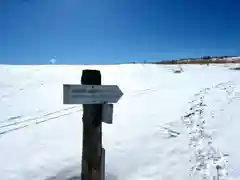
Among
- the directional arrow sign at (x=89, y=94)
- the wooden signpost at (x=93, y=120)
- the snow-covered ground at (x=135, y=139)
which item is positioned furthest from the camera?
the snow-covered ground at (x=135, y=139)

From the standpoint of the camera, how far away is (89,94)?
101 inches

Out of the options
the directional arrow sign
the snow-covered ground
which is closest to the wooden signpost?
the directional arrow sign

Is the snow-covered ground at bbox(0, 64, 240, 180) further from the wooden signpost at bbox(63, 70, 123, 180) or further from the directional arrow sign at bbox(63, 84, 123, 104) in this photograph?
the directional arrow sign at bbox(63, 84, 123, 104)

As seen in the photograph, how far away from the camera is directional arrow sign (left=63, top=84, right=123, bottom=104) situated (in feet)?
8.17

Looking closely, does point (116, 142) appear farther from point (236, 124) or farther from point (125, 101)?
point (125, 101)

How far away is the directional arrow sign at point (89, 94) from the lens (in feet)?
8.17

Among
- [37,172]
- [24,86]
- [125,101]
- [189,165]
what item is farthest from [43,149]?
[24,86]

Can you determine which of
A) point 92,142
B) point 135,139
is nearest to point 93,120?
point 92,142

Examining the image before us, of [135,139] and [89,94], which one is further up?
[89,94]

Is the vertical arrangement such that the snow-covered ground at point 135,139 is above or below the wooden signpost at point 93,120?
below

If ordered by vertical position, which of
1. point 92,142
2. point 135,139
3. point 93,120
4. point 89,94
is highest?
point 89,94

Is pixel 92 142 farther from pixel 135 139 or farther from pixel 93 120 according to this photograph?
pixel 135 139

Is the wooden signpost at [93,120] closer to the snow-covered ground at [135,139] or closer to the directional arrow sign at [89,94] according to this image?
the directional arrow sign at [89,94]

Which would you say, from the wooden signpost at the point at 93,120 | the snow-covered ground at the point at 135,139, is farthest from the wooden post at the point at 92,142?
→ the snow-covered ground at the point at 135,139
